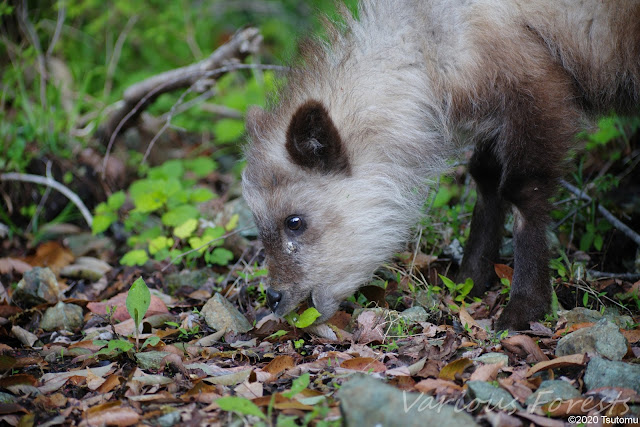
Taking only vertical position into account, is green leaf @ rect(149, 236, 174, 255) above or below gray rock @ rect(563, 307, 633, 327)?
above

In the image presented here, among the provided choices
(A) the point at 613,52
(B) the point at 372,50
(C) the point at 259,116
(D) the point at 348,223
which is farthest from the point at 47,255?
(A) the point at 613,52

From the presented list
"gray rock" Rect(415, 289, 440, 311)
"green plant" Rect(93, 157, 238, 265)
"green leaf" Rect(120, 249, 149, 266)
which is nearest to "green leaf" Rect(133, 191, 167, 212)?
"green plant" Rect(93, 157, 238, 265)

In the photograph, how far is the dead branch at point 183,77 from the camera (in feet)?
20.6

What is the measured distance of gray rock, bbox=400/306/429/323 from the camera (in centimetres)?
387

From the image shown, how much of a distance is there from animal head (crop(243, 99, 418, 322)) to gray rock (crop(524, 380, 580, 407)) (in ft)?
4.89

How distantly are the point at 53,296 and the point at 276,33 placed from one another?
20.5 feet

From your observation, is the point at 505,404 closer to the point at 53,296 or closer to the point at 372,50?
the point at 372,50

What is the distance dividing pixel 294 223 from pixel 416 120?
3.53 ft

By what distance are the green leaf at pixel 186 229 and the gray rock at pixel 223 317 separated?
113 centimetres

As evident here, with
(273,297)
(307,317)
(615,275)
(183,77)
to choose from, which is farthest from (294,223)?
(183,77)

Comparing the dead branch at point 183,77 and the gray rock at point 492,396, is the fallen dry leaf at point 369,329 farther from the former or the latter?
the dead branch at point 183,77

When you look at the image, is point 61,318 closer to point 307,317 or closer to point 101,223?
point 101,223

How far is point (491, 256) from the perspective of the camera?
4.64 m

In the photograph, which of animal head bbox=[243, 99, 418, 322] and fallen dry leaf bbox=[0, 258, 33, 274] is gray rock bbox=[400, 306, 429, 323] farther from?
fallen dry leaf bbox=[0, 258, 33, 274]
